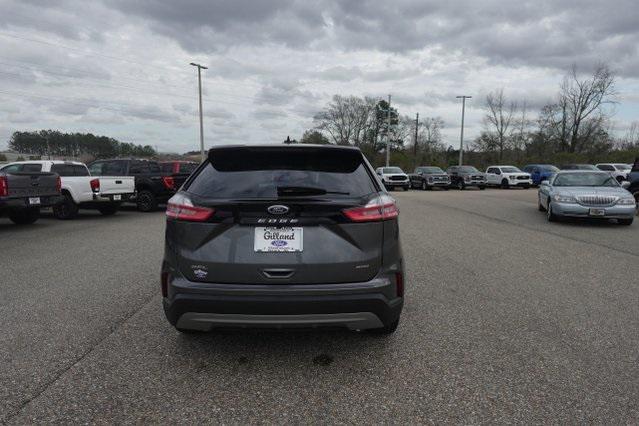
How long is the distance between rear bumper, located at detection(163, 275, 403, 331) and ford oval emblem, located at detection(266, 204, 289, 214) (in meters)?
0.50

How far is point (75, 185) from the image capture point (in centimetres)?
1291

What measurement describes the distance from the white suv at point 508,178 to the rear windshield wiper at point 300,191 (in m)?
33.9

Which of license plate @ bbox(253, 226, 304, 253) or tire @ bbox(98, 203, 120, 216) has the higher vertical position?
license plate @ bbox(253, 226, 304, 253)

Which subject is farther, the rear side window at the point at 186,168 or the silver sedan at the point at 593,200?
the rear side window at the point at 186,168

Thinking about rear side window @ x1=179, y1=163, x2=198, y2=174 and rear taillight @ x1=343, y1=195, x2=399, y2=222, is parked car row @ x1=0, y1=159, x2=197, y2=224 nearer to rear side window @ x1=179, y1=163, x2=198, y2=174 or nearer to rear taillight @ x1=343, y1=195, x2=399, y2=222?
rear side window @ x1=179, y1=163, x2=198, y2=174

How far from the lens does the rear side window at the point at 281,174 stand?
3.35 metres

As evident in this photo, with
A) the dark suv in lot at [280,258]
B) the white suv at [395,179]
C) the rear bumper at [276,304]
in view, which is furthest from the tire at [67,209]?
the white suv at [395,179]

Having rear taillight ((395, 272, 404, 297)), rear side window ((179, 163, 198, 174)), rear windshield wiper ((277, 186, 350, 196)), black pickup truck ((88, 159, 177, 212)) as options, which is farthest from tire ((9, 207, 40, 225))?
rear taillight ((395, 272, 404, 297))

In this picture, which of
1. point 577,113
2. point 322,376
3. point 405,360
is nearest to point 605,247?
point 405,360

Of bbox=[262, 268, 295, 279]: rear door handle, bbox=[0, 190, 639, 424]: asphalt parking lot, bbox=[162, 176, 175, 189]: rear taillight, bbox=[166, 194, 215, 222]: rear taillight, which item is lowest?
bbox=[0, 190, 639, 424]: asphalt parking lot

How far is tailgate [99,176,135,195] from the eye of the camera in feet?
43.6

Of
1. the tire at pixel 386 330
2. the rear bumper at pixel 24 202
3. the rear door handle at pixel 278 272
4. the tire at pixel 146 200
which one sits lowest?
the tire at pixel 386 330

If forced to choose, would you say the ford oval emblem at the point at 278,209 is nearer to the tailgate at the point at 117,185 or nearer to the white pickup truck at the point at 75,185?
the white pickup truck at the point at 75,185

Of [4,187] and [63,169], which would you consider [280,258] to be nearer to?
[4,187]
